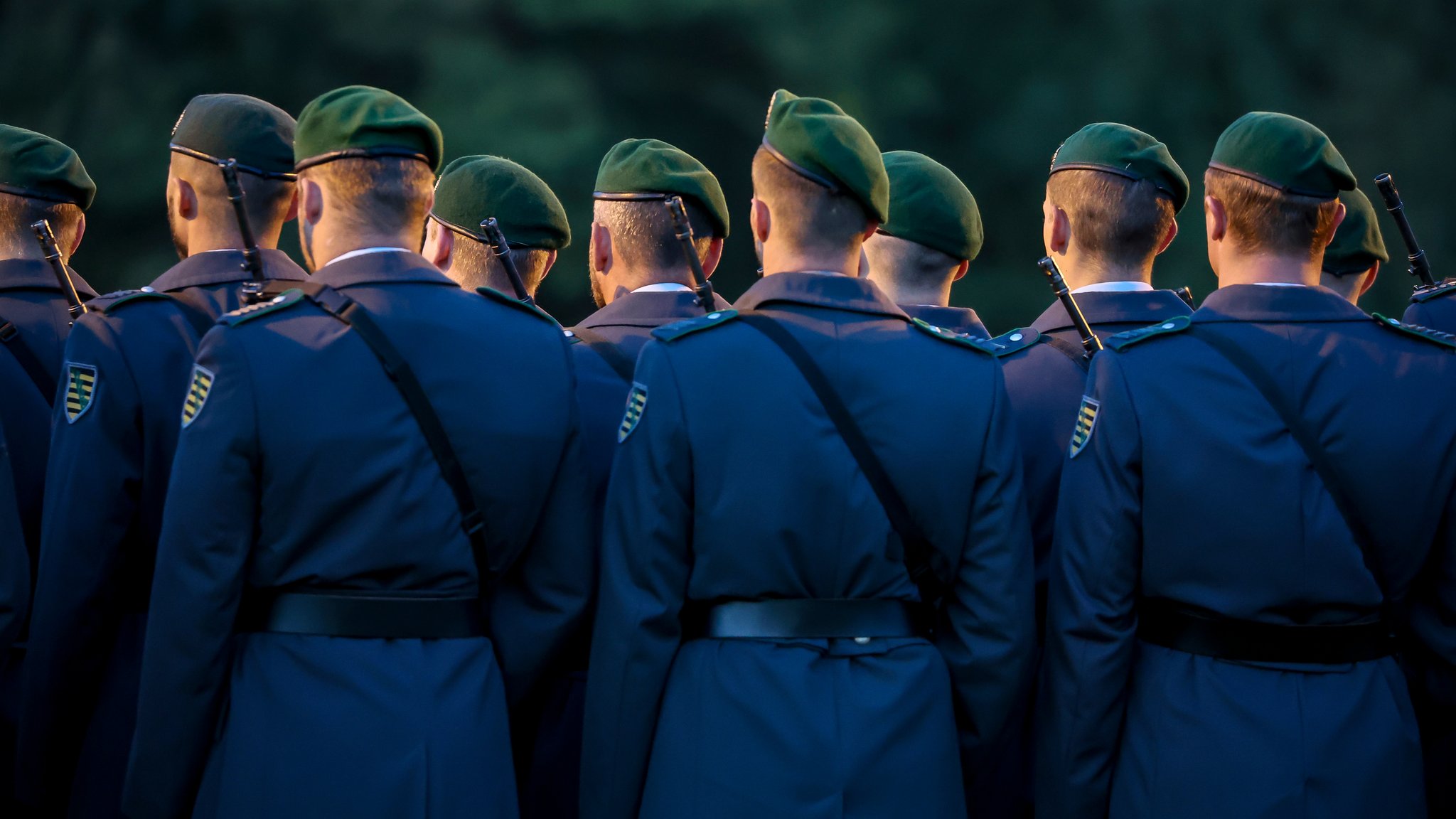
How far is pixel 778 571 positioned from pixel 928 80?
5.72 m

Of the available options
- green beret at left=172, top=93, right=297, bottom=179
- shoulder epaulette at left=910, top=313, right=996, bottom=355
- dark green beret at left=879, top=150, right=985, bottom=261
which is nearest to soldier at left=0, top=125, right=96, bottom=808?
green beret at left=172, top=93, right=297, bottom=179

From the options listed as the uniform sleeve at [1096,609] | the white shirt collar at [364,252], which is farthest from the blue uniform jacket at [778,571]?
the white shirt collar at [364,252]

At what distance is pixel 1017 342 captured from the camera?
Result: 2.89 meters

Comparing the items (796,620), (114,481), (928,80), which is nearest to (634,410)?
(796,620)

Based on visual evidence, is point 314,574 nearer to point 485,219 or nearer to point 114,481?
point 114,481

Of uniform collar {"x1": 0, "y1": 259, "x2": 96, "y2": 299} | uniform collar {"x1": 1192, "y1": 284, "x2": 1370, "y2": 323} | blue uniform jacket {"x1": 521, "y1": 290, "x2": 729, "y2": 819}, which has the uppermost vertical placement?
uniform collar {"x1": 1192, "y1": 284, "x2": 1370, "y2": 323}

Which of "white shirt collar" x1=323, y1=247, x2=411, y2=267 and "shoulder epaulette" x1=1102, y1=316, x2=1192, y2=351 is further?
"shoulder epaulette" x1=1102, y1=316, x2=1192, y2=351

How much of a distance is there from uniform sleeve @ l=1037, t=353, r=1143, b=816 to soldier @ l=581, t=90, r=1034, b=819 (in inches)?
4.2

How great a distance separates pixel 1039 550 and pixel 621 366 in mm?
847

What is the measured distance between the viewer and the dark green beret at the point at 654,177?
3053mm

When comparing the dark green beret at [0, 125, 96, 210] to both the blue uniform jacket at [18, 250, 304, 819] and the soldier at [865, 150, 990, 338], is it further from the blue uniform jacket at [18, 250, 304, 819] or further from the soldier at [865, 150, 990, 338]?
the soldier at [865, 150, 990, 338]

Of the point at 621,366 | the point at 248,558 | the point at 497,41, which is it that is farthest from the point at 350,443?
the point at 497,41

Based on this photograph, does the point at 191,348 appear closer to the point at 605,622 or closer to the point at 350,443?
the point at 350,443

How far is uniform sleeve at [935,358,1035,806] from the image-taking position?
86.4 inches
